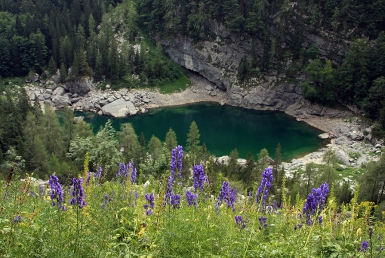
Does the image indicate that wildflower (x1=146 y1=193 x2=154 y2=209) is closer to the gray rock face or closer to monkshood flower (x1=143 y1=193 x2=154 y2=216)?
monkshood flower (x1=143 y1=193 x2=154 y2=216)

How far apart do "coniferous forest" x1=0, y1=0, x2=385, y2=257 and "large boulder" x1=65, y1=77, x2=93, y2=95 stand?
5.13ft

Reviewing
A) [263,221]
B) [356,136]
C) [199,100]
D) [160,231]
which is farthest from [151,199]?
[199,100]

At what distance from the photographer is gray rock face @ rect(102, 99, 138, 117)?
2822 inches

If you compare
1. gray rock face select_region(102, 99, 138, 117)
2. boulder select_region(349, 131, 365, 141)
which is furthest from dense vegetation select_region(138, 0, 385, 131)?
gray rock face select_region(102, 99, 138, 117)

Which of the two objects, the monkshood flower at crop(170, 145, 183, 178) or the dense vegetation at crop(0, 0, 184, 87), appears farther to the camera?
the dense vegetation at crop(0, 0, 184, 87)

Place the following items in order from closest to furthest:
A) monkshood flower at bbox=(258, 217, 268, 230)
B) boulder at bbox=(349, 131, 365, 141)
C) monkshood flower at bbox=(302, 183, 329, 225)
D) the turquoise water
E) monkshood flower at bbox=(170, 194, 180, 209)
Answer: monkshood flower at bbox=(302, 183, 329, 225) < monkshood flower at bbox=(170, 194, 180, 209) < monkshood flower at bbox=(258, 217, 268, 230) < boulder at bbox=(349, 131, 365, 141) < the turquoise water

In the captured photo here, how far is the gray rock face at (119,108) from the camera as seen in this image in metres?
71.7

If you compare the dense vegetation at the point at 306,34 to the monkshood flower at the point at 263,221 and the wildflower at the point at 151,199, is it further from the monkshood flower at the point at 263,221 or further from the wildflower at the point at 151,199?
the wildflower at the point at 151,199

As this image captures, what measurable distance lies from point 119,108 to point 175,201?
6796 centimetres

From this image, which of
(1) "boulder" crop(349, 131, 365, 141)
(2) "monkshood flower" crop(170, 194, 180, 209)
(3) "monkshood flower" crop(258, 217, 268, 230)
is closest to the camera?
(2) "monkshood flower" crop(170, 194, 180, 209)

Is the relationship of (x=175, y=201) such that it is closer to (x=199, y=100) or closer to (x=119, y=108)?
(x=119, y=108)

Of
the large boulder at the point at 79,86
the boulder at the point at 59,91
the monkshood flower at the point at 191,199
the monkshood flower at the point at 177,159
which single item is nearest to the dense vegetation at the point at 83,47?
the large boulder at the point at 79,86

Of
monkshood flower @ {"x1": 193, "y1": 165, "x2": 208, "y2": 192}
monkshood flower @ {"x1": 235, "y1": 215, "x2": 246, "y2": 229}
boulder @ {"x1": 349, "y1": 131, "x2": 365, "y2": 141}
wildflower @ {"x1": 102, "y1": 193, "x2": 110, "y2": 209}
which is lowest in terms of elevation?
boulder @ {"x1": 349, "y1": 131, "x2": 365, "y2": 141}

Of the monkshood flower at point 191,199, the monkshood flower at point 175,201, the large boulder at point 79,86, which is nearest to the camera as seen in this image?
the monkshood flower at point 175,201
